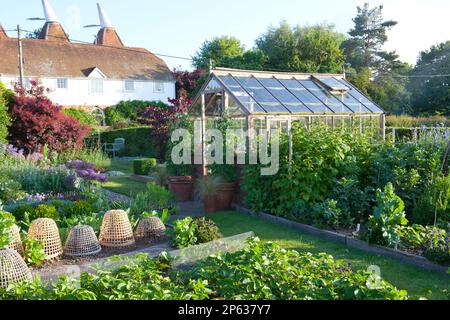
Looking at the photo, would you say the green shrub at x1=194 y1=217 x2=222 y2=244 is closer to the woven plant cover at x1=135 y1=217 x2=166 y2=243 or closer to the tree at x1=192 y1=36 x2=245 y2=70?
the woven plant cover at x1=135 y1=217 x2=166 y2=243

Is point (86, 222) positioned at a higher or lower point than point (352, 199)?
lower

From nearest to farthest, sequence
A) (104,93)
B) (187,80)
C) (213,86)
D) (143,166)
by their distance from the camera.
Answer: (213,86) < (143,166) < (104,93) < (187,80)

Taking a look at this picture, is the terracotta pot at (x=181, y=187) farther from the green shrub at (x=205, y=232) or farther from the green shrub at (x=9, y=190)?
the green shrub at (x=205, y=232)

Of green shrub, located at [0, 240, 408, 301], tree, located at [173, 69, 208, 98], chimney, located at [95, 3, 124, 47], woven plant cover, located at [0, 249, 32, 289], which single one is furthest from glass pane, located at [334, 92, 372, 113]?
chimney, located at [95, 3, 124, 47]

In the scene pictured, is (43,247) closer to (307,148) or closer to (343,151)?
(307,148)

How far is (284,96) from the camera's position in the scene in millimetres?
12977

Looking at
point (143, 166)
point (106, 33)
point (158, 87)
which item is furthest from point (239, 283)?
point (106, 33)

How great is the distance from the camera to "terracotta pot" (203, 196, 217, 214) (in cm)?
946

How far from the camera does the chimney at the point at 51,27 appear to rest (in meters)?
42.4

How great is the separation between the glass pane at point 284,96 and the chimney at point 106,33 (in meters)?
35.2

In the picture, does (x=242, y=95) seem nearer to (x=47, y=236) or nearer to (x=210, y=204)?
(x=210, y=204)

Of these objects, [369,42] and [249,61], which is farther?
[369,42]

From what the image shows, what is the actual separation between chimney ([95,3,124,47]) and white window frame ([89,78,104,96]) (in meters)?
9.24

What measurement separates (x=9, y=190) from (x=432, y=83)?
37514 mm
